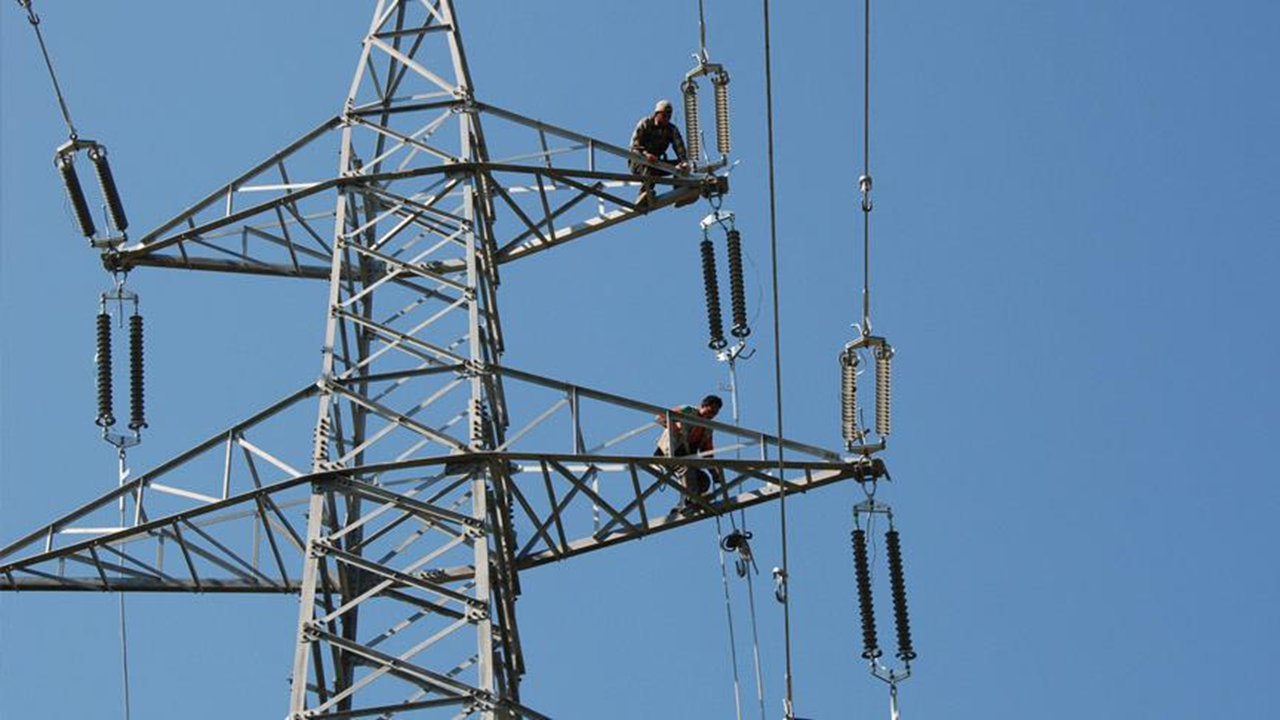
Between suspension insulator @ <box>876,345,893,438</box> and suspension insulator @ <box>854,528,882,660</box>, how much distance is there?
1.09 metres

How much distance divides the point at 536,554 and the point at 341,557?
238 centimetres

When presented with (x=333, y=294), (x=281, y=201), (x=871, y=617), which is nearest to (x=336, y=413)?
(x=333, y=294)

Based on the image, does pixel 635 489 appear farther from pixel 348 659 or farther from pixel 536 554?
pixel 348 659

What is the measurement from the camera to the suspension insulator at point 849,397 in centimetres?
2636

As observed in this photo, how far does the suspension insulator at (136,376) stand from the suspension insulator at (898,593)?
6.70 metres

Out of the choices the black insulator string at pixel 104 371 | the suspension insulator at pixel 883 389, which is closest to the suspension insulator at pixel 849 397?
the suspension insulator at pixel 883 389

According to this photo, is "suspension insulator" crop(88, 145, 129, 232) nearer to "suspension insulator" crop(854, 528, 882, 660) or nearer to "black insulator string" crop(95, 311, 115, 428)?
"black insulator string" crop(95, 311, 115, 428)

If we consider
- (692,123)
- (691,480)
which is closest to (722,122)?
(692,123)

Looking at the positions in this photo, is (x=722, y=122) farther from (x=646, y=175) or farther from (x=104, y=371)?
(x=104, y=371)

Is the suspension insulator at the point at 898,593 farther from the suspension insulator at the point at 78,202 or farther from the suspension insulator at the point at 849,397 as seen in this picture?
the suspension insulator at the point at 78,202

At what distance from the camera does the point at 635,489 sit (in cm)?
2581

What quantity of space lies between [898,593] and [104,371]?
7310mm

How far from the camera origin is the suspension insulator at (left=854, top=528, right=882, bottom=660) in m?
26.9

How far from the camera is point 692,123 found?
100 ft
